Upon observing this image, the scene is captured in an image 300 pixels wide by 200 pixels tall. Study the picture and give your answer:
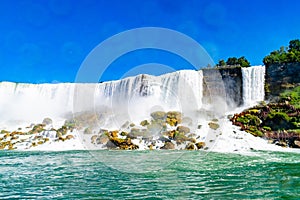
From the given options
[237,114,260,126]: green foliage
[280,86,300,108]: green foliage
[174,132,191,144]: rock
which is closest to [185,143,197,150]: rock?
[174,132,191,144]: rock

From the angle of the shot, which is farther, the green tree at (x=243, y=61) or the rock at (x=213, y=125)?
the green tree at (x=243, y=61)

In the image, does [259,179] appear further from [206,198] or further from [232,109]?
[232,109]

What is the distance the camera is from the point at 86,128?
2586 centimetres

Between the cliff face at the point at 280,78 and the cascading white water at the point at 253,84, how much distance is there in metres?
0.52

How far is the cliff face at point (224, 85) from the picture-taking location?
2981 centimetres

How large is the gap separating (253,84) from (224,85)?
115 inches

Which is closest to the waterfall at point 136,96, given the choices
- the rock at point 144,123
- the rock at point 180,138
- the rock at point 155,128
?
the rock at point 144,123

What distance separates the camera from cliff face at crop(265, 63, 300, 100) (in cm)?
2766

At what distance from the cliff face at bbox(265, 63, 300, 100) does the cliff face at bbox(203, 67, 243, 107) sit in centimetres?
259

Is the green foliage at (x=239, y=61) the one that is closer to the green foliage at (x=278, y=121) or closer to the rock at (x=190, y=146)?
the green foliage at (x=278, y=121)

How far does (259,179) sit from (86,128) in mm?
19100

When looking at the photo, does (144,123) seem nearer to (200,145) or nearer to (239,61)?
(200,145)

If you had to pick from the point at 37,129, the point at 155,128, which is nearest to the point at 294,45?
the point at 155,128

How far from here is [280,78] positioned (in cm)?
2838
